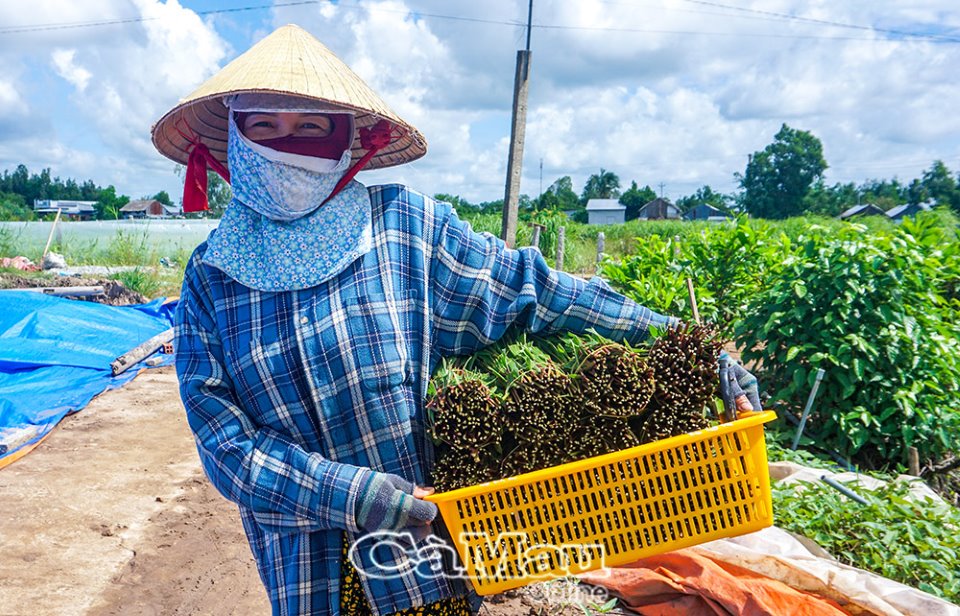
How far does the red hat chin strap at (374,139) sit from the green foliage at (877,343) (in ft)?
8.97

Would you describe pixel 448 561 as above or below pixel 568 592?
above

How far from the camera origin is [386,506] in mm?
1360

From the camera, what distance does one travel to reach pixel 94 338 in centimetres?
709

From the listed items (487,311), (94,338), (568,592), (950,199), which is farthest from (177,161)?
(950,199)

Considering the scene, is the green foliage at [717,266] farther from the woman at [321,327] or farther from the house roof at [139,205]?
the house roof at [139,205]

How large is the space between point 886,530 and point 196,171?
2587mm

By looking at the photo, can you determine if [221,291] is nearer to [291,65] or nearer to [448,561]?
[291,65]

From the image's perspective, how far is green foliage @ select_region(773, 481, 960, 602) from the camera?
7.58 feet

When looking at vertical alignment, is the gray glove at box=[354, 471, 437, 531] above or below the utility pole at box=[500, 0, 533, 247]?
below

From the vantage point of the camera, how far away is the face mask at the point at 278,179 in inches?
58.2

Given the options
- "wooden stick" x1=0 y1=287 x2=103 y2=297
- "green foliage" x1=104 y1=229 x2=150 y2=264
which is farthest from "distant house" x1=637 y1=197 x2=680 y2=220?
"wooden stick" x1=0 y1=287 x2=103 y2=297

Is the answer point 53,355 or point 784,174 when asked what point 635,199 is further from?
point 53,355

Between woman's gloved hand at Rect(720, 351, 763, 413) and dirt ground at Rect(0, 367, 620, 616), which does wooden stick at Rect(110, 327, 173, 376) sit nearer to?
dirt ground at Rect(0, 367, 620, 616)

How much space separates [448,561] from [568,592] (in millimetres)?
1407
